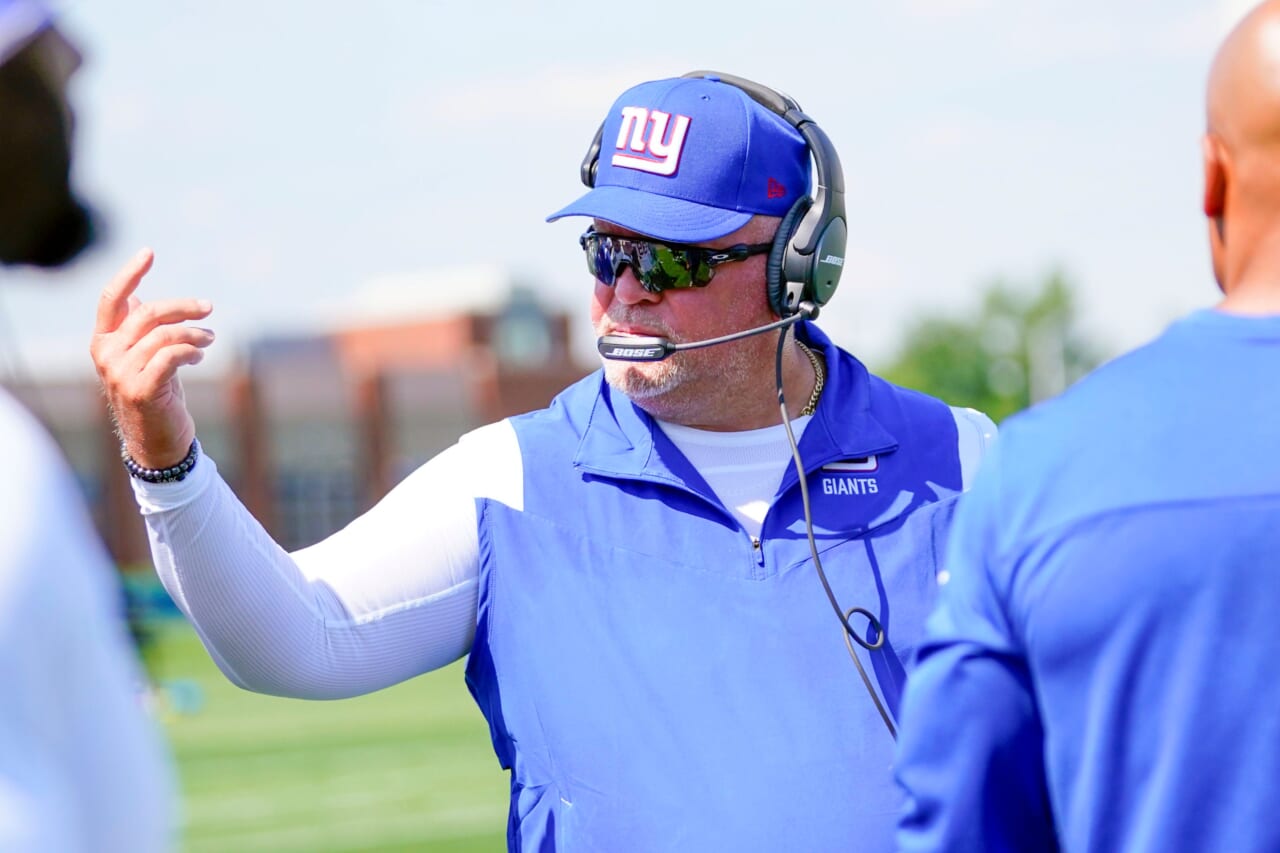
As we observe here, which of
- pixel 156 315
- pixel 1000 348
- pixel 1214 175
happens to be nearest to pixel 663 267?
pixel 156 315

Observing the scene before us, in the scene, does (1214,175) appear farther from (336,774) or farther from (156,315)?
(336,774)

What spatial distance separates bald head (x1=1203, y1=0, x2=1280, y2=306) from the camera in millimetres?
1621

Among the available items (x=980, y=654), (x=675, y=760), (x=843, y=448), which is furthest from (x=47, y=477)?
(x=843, y=448)

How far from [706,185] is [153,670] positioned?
1794mm

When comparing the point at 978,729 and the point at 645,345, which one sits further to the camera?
the point at 645,345

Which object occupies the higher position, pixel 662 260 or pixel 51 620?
pixel 51 620

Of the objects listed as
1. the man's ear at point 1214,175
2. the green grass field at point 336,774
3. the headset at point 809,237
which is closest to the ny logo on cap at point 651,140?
the headset at point 809,237

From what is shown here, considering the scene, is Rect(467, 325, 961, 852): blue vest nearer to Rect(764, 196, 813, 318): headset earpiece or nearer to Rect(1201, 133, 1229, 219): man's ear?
Rect(764, 196, 813, 318): headset earpiece

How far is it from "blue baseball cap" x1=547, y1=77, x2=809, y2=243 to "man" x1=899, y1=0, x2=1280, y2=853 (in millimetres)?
1346

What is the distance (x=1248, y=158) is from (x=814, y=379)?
1.50 metres

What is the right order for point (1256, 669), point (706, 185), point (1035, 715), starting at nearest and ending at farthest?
point (1256, 669) < point (1035, 715) < point (706, 185)

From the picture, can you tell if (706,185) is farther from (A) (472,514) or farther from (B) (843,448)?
(A) (472,514)

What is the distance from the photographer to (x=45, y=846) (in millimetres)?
1033

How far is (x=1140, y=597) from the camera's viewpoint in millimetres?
1547
